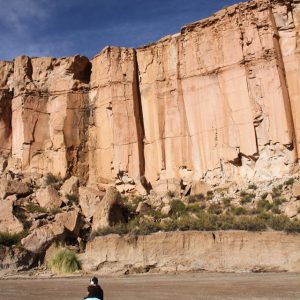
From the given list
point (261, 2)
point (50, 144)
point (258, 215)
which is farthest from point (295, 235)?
point (50, 144)

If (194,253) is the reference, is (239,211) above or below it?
above

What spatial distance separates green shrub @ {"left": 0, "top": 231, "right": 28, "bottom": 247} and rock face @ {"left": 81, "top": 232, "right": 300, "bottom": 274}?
10.9 ft

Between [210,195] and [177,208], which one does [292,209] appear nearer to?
[210,195]

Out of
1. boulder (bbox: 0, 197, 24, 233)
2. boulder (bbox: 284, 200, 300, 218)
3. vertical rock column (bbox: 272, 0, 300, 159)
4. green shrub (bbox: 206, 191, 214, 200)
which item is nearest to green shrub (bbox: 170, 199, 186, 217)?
green shrub (bbox: 206, 191, 214, 200)

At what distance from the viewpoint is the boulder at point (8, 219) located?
77.1ft

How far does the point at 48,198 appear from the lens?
26469 millimetres

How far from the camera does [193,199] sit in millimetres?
27422

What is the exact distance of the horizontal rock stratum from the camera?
89.5 ft

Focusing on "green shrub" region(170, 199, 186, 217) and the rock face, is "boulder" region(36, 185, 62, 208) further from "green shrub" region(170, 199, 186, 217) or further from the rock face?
"green shrub" region(170, 199, 186, 217)

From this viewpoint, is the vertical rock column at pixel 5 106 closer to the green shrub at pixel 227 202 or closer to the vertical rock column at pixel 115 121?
the vertical rock column at pixel 115 121

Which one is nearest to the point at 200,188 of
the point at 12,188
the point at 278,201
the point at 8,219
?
the point at 278,201

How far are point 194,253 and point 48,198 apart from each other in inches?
388

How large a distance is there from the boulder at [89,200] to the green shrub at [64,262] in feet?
15.2

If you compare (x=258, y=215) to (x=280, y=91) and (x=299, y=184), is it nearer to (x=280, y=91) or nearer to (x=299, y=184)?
(x=299, y=184)
